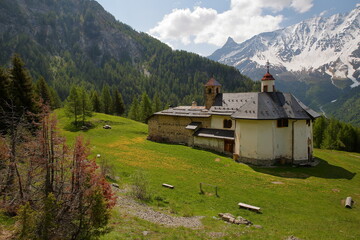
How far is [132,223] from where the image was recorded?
13930mm

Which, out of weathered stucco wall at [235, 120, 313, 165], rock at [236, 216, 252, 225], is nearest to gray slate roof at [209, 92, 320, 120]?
weathered stucco wall at [235, 120, 313, 165]

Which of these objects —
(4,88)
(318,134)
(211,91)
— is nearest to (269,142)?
(211,91)

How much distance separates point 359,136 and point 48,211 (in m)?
Answer: 106

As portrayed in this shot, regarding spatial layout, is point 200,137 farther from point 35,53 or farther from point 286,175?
point 35,53

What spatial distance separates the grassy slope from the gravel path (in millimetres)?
850

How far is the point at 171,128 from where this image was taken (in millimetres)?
51469

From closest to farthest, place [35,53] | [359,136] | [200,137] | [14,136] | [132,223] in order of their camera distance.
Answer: [14,136]
[132,223]
[200,137]
[359,136]
[35,53]

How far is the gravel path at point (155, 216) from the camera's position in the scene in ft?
50.1

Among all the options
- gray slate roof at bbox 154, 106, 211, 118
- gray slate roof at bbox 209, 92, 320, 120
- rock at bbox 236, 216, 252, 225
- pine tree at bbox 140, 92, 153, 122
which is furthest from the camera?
pine tree at bbox 140, 92, 153, 122

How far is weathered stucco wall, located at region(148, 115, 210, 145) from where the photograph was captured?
47.9 metres

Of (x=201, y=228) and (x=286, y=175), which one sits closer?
(x=201, y=228)

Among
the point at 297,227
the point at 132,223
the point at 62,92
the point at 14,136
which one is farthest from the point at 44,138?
the point at 62,92

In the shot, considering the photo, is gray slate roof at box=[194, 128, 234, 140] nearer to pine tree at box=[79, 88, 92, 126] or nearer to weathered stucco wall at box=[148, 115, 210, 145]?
weathered stucco wall at box=[148, 115, 210, 145]

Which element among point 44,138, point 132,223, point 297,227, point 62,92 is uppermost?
point 62,92
